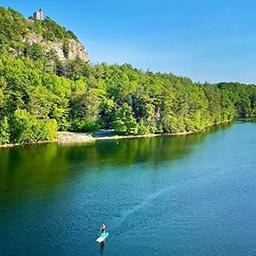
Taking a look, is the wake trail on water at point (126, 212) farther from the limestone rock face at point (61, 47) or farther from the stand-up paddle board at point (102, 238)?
the limestone rock face at point (61, 47)

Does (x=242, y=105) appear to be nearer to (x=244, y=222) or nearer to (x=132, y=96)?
(x=132, y=96)

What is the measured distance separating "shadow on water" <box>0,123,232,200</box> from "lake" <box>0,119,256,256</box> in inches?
5.7

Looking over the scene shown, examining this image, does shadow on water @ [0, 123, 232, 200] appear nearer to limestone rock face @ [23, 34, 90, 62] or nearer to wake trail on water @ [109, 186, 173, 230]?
wake trail on water @ [109, 186, 173, 230]

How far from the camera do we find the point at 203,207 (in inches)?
1123

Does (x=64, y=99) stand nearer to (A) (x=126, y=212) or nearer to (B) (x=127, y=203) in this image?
(B) (x=127, y=203)

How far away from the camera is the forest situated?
60.7 m

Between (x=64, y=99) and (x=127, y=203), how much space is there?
46.6 meters

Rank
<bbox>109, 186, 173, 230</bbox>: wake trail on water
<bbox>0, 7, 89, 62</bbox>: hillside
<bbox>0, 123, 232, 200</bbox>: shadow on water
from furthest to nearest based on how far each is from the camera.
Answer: <bbox>0, 7, 89, 62</bbox>: hillside → <bbox>0, 123, 232, 200</bbox>: shadow on water → <bbox>109, 186, 173, 230</bbox>: wake trail on water

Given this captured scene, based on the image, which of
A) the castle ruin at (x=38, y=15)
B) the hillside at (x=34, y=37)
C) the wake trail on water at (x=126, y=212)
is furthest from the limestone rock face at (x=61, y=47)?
the wake trail on water at (x=126, y=212)

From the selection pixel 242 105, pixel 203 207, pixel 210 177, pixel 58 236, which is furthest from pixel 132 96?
pixel 242 105

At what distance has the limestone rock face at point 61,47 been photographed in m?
100

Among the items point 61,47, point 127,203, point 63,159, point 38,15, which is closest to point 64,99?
point 63,159

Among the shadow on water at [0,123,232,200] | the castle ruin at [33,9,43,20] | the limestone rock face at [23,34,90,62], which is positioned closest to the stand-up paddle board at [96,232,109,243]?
the shadow on water at [0,123,232,200]

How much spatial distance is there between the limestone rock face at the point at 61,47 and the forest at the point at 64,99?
6.98 ft
